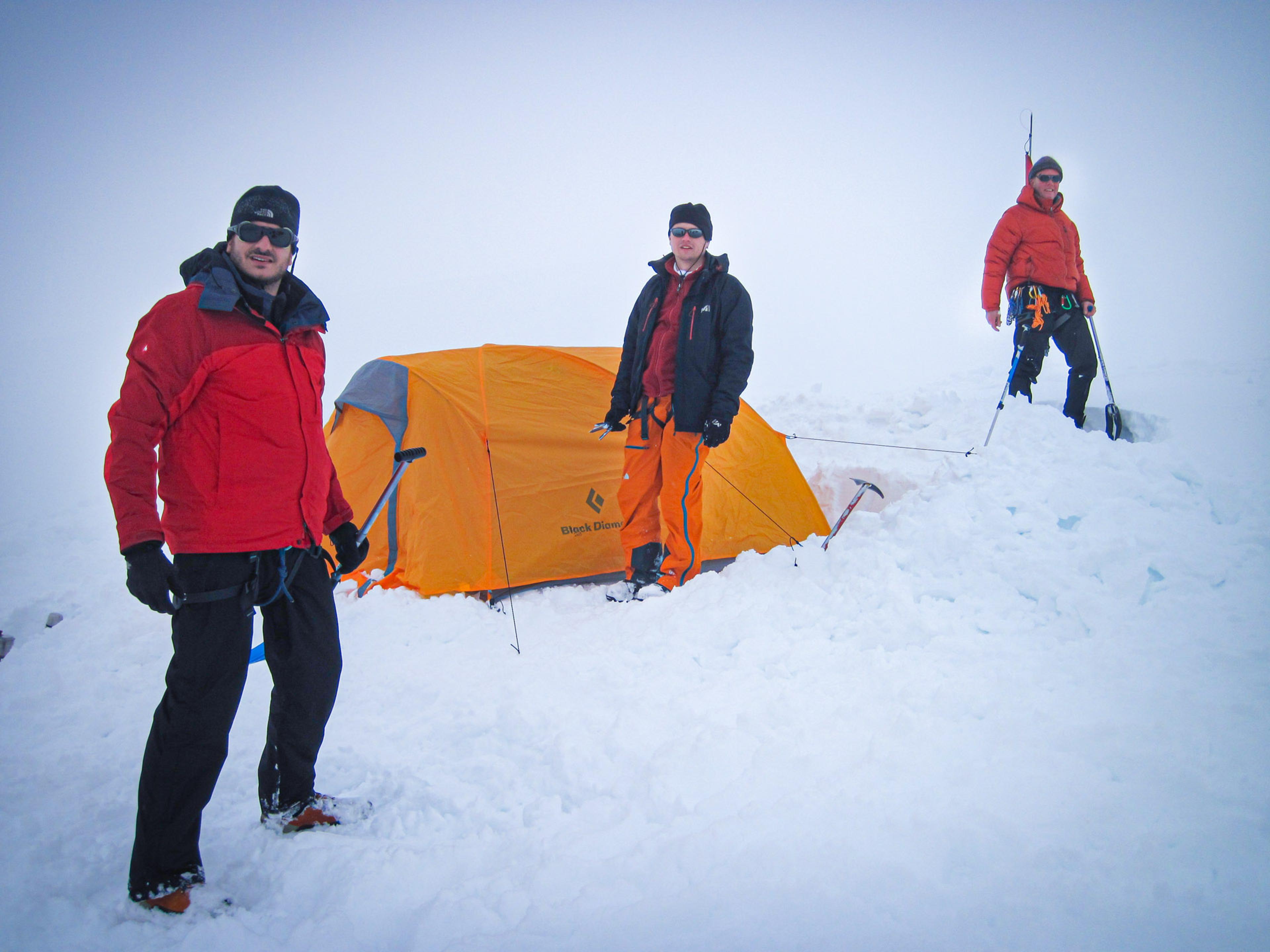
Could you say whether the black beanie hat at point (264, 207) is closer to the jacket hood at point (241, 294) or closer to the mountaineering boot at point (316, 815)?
the jacket hood at point (241, 294)

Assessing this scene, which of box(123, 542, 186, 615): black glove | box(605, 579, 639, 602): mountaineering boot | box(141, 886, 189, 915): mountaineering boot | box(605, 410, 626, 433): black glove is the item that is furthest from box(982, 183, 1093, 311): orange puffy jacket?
box(141, 886, 189, 915): mountaineering boot

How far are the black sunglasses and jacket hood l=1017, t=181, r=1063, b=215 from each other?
17.6 ft

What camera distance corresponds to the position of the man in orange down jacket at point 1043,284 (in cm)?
494

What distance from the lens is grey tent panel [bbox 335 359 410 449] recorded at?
439 cm

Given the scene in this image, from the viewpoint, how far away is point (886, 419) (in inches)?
264

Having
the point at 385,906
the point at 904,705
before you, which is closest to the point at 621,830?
the point at 385,906

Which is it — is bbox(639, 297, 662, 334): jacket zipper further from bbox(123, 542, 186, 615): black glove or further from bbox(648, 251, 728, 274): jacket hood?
bbox(123, 542, 186, 615): black glove

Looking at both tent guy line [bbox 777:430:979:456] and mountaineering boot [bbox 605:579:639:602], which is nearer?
mountaineering boot [bbox 605:579:639:602]

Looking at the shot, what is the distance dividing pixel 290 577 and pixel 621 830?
4.15 ft

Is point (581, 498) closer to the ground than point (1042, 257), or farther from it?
closer to the ground

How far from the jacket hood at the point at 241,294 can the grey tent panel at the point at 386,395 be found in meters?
2.42

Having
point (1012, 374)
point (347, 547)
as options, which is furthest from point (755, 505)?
point (347, 547)

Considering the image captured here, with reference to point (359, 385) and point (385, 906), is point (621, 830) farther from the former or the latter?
point (359, 385)

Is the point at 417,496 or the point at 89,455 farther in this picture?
the point at 89,455
